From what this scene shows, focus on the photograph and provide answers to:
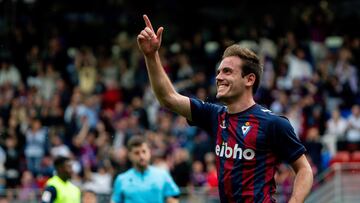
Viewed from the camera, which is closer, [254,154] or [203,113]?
[254,154]

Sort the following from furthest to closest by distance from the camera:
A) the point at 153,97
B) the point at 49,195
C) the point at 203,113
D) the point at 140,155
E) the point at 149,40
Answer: the point at 153,97 < the point at 49,195 < the point at 140,155 < the point at 203,113 < the point at 149,40

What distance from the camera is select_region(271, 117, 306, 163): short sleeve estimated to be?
247 inches

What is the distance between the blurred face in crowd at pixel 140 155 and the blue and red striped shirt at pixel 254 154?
4.30 metres

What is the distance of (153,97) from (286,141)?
12.9m

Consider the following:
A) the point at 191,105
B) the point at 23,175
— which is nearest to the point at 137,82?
the point at 23,175

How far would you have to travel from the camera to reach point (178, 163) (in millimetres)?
16125

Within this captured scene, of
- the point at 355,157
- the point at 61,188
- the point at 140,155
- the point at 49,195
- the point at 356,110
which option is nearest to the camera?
the point at 140,155

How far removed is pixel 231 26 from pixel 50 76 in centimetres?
415

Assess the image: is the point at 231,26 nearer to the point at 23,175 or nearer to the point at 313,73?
the point at 313,73

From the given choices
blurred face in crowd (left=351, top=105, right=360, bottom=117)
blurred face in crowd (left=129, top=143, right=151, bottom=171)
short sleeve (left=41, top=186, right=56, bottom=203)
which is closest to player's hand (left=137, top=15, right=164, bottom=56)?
blurred face in crowd (left=129, top=143, right=151, bottom=171)

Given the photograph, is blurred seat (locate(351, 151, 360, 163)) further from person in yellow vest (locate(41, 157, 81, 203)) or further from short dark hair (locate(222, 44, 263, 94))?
short dark hair (locate(222, 44, 263, 94))

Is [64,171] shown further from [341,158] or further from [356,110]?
[356,110]

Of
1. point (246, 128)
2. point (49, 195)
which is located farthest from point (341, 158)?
point (246, 128)

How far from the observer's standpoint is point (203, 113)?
6.58 meters
